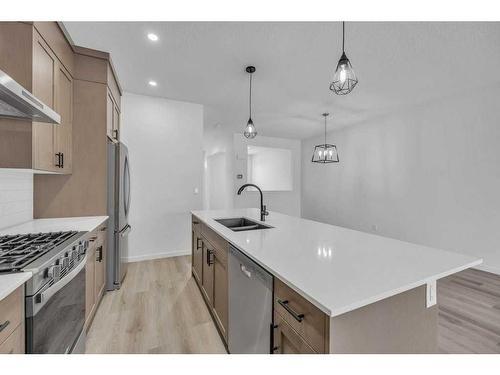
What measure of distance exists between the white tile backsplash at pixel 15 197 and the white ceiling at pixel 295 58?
140cm

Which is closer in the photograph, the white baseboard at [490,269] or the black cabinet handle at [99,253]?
the black cabinet handle at [99,253]

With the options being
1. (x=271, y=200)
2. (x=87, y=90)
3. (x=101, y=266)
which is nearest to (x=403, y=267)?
(x=101, y=266)

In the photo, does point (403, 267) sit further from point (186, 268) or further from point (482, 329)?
point (186, 268)

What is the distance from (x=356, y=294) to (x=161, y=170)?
348cm

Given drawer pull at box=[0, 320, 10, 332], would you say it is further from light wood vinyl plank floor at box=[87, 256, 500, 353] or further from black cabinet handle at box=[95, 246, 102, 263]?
black cabinet handle at box=[95, 246, 102, 263]

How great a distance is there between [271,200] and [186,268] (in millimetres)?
3902

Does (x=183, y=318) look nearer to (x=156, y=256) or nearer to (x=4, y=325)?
(x=4, y=325)

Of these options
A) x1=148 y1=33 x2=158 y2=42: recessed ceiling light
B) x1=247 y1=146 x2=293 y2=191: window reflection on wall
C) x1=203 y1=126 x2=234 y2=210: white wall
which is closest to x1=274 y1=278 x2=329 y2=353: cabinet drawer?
x1=148 y1=33 x2=158 y2=42: recessed ceiling light

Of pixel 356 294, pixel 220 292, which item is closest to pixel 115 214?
pixel 220 292

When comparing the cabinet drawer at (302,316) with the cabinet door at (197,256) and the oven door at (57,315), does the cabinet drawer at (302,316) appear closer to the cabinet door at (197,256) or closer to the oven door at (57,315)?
the oven door at (57,315)

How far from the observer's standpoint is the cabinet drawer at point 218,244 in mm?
1622

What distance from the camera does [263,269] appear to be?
1.11 metres

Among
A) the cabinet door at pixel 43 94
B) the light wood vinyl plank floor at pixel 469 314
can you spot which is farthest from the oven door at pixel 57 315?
the light wood vinyl plank floor at pixel 469 314

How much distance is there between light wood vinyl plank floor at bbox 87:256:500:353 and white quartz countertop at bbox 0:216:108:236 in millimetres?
851
